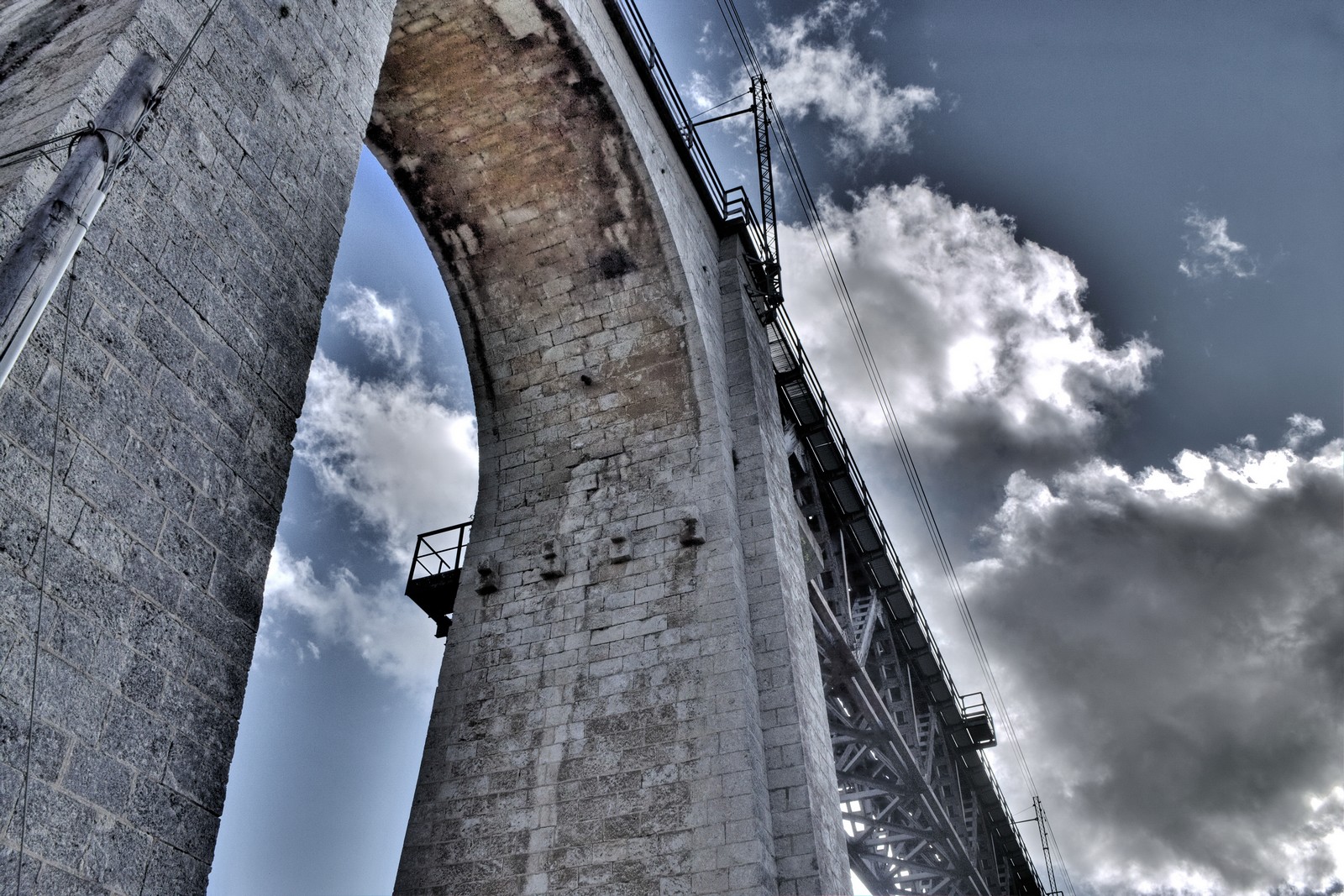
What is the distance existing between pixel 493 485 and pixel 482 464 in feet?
1.31

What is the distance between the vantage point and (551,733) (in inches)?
A: 352

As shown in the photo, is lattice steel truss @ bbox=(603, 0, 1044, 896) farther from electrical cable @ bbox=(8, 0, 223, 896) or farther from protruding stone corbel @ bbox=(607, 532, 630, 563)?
electrical cable @ bbox=(8, 0, 223, 896)

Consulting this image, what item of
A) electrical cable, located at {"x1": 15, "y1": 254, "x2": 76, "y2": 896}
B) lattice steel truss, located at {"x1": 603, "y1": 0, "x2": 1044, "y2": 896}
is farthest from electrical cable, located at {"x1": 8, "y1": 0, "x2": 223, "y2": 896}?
lattice steel truss, located at {"x1": 603, "y1": 0, "x2": 1044, "y2": 896}

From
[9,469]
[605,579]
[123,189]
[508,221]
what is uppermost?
[508,221]

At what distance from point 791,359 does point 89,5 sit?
11.0 meters

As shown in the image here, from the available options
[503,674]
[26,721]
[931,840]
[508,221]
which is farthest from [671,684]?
[931,840]

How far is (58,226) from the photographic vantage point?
261 cm

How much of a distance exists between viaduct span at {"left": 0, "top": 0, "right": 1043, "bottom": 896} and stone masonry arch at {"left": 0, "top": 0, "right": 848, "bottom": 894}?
0.8 inches

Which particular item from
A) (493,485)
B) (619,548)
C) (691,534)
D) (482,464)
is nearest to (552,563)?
(619,548)

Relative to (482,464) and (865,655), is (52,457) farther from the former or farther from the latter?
(865,655)

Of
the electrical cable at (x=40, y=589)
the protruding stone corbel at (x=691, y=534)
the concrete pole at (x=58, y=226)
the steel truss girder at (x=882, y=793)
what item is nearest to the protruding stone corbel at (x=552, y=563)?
the protruding stone corbel at (x=691, y=534)

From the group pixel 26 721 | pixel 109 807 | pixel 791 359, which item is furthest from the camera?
pixel 791 359

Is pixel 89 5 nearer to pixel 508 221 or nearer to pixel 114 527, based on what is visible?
pixel 114 527

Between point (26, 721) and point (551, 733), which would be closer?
point (26, 721)
